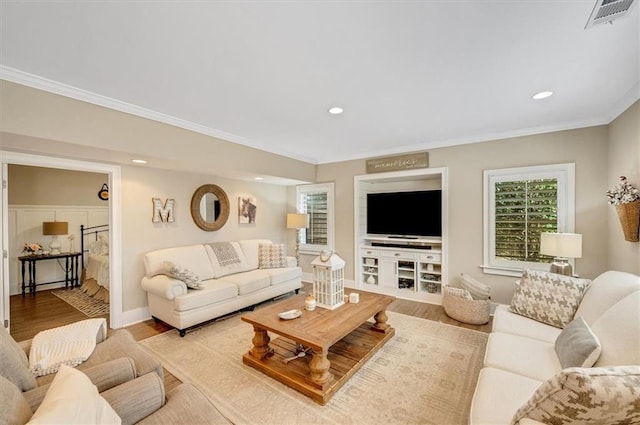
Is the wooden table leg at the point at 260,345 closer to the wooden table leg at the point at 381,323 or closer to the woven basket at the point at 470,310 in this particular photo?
the wooden table leg at the point at 381,323

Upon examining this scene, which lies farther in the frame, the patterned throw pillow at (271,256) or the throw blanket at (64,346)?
the patterned throw pillow at (271,256)

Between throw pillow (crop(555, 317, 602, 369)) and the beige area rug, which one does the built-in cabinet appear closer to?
the beige area rug

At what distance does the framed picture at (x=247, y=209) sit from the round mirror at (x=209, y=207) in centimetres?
29

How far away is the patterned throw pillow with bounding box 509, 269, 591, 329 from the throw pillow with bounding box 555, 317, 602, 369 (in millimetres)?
527

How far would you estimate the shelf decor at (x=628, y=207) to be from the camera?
2354 millimetres

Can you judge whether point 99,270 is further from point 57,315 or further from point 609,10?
point 609,10

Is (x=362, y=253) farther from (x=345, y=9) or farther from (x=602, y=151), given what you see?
(x=345, y=9)

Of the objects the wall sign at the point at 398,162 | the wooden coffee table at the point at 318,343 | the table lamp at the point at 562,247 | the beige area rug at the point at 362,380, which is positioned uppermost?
the wall sign at the point at 398,162

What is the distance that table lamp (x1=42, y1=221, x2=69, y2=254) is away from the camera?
494 cm

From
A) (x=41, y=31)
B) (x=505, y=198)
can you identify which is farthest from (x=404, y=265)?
(x=41, y=31)

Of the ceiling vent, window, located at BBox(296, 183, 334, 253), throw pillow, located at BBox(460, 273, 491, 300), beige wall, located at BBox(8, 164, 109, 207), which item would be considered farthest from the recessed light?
beige wall, located at BBox(8, 164, 109, 207)

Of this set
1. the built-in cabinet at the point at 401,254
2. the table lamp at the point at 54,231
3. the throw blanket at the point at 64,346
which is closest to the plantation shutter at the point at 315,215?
the built-in cabinet at the point at 401,254

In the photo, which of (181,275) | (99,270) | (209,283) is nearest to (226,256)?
(209,283)

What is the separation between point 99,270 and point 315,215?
3921mm
